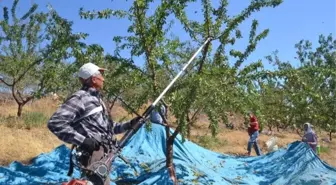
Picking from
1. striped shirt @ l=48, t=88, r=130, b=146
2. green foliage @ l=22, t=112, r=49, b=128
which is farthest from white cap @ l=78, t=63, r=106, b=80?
green foliage @ l=22, t=112, r=49, b=128

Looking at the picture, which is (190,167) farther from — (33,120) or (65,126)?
(33,120)

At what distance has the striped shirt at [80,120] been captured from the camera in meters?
3.53

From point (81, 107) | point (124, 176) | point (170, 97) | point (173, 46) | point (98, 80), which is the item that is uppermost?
point (173, 46)

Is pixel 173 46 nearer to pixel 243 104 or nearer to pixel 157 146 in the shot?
pixel 243 104

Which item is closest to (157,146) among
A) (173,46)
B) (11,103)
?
(173,46)

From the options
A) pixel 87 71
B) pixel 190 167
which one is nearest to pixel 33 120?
pixel 190 167

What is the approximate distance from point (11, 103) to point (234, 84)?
19.9 m

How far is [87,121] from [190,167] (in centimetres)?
488

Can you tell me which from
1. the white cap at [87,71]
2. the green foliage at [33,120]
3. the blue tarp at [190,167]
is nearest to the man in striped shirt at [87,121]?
the white cap at [87,71]

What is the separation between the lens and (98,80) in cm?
394

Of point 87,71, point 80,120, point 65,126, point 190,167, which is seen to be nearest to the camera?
point 65,126

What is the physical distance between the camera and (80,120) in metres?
3.76

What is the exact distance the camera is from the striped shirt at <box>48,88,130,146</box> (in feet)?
11.6

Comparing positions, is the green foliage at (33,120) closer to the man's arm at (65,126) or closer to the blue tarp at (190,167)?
the blue tarp at (190,167)
